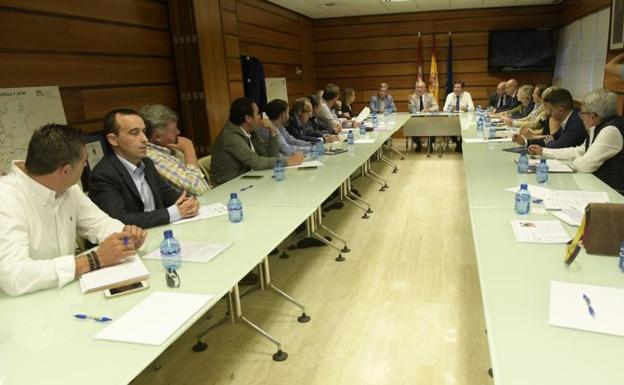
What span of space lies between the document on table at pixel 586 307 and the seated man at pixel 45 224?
1615 millimetres

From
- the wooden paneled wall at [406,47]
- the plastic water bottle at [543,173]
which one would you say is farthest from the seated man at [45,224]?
the wooden paneled wall at [406,47]

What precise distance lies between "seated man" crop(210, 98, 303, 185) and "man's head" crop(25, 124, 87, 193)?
76.3 inches

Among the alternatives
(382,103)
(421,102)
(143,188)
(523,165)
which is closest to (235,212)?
(143,188)

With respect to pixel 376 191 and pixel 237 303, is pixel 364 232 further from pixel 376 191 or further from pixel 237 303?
pixel 237 303

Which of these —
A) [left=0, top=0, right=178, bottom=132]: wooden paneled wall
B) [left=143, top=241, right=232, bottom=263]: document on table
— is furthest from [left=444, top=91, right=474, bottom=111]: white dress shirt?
[left=143, top=241, right=232, bottom=263]: document on table

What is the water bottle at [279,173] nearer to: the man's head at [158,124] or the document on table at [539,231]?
the man's head at [158,124]

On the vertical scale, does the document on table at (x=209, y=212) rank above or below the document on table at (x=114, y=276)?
below

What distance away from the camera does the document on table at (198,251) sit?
6.49 feet

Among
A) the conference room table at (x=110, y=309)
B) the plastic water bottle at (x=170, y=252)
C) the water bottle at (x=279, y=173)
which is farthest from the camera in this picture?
the water bottle at (x=279, y=173)

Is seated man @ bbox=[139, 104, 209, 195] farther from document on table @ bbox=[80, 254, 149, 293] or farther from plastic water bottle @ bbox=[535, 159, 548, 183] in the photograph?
plastic water bottle @ bbox=[535, 159, 548, 183]

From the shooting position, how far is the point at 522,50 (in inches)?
352

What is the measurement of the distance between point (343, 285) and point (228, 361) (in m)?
1.10

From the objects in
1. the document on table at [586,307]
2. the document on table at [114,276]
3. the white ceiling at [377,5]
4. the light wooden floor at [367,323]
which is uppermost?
the white ceiling at [377,5]

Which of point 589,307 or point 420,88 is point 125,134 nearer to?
point 589,307
